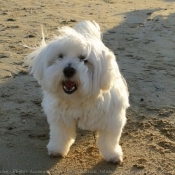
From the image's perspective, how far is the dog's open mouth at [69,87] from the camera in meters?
2.94

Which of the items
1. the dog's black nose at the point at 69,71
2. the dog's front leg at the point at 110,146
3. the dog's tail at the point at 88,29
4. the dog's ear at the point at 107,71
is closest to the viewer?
the dog's black nose at the point at 69,71

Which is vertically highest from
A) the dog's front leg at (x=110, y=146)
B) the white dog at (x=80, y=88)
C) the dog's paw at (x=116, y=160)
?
the white dog at (x=80, y=88)

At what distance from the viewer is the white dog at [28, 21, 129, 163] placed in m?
2.93

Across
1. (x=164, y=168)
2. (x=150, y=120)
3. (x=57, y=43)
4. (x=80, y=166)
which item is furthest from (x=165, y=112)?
(x=57, y=43)

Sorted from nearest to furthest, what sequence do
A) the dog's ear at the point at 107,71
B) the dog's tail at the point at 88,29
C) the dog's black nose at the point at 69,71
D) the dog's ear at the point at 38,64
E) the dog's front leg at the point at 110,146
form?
1. the dog's black nose at the point at 69,71
2. the dog's ear at the point at 107,71
3. the dog's ear at the point at 38,64
4. the dog's front leg at the point at 110,146
5. the dog's tail at the point at 88,29

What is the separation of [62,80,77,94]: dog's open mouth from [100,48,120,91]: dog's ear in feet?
0.66

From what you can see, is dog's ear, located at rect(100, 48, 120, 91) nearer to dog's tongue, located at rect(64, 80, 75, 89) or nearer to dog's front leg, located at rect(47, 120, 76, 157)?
dog's tongue, located at rect(64, 80, 75, 89)

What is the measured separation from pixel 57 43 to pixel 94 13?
247 inches

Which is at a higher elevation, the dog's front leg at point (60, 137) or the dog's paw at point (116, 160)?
the dog's front leg at point (60, 137)

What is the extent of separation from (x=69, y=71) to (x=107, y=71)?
0.30 metres

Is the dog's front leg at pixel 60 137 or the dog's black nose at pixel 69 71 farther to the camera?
the dog's front leg at pixel 60 137

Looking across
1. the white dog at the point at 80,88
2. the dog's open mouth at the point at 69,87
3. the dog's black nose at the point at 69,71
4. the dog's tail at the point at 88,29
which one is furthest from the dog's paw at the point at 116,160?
the dog's tail at the point at 88,29

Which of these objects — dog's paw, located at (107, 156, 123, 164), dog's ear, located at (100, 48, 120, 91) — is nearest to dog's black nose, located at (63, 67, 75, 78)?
dog's ear, located at (100, 48, 120, 91)

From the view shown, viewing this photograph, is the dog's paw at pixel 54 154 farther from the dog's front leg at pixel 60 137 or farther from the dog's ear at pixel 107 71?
the dog's ear at pixel 107 71
